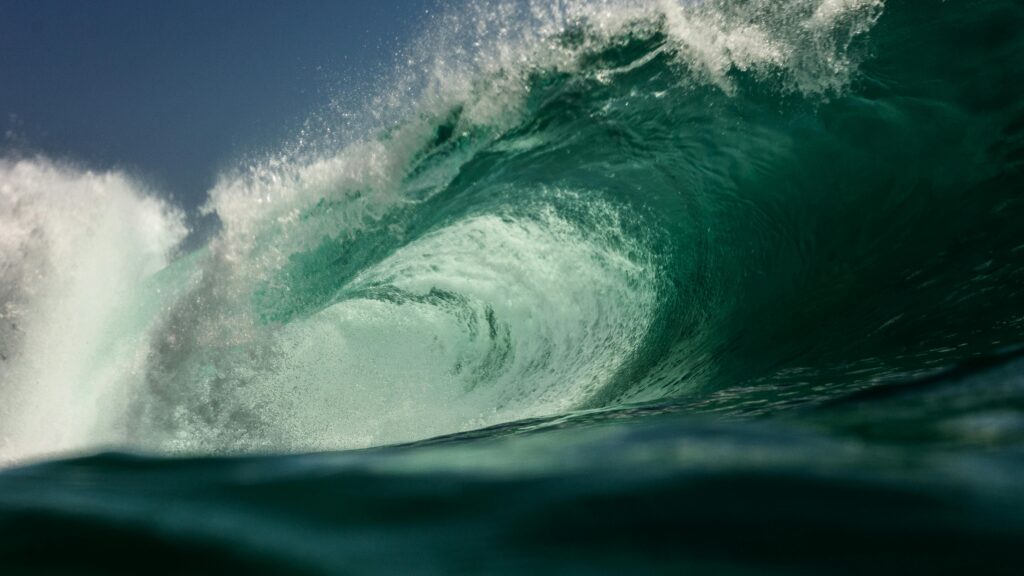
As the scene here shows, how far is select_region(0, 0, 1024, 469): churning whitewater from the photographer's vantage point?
5.71m

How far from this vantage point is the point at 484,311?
→ 8.44 metres

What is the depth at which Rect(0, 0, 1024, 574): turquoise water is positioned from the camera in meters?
0.92

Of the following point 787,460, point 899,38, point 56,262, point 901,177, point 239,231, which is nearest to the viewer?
point 787,460

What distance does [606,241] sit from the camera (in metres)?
7.34

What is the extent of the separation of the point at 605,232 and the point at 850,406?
5492 millimetres

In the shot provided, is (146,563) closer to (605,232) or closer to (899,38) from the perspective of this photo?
(605,232)

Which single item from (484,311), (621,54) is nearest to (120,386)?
(484,311)

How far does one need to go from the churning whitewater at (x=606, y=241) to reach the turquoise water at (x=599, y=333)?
0.03m

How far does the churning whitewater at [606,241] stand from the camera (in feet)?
18.7

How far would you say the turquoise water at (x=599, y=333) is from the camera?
3.01 ft

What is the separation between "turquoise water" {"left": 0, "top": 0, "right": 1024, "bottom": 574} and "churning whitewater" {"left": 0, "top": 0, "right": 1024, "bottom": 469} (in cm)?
3

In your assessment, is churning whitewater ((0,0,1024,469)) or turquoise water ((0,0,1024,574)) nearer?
turquoise water ((0,0,1024,574))

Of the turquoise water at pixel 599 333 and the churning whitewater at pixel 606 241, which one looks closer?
the turquoise water at pixel 599 333

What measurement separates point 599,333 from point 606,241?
36.3 inches
